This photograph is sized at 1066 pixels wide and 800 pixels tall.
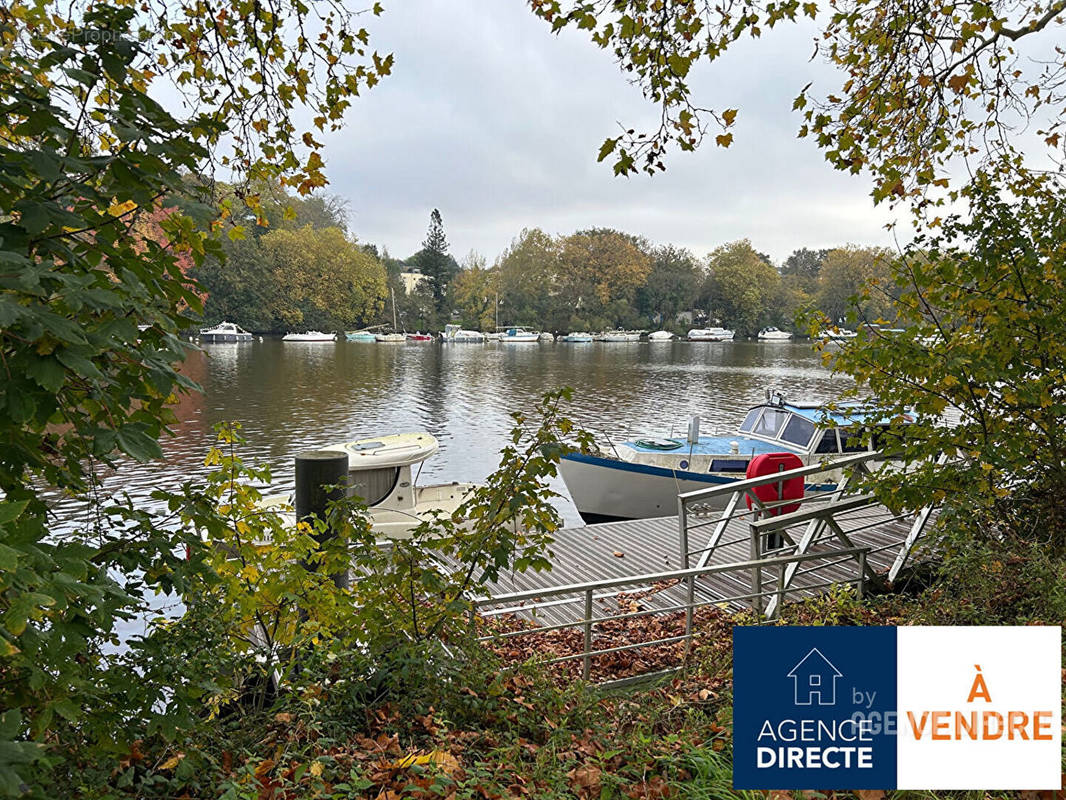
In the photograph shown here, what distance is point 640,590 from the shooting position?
6.88 metres

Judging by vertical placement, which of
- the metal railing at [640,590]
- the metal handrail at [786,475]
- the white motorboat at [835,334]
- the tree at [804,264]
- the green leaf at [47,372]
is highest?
the tree at [804,264]

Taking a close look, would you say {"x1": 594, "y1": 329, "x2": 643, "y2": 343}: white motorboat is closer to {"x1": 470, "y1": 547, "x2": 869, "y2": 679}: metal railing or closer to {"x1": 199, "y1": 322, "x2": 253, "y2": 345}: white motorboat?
{"x1": 199, "y1": 322, "x2": 253, "y2": 345}: white motorboat

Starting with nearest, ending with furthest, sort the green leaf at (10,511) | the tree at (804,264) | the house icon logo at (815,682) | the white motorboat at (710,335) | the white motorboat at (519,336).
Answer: the green leaf at (10,511) → the house icon logo at (815,682) → the white motorboat at (519,336) → the white motorboat at (710,335) → the tree at (804,264)

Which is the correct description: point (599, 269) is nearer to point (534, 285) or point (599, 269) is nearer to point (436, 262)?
point (534, 285)

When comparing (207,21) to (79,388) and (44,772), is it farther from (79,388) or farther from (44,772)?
(44,772)

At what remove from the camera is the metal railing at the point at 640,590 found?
517cm

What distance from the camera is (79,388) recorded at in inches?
81.3

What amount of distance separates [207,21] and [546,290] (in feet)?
326

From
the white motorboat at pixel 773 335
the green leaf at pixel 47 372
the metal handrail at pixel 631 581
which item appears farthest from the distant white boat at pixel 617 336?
the green leaf at pixel 47 372

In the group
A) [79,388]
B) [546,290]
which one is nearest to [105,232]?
[79,388]

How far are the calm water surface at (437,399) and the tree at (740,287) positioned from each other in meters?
46.9

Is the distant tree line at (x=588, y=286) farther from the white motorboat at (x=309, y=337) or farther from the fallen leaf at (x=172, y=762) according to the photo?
the fallen leaf at (x=172, y=762)

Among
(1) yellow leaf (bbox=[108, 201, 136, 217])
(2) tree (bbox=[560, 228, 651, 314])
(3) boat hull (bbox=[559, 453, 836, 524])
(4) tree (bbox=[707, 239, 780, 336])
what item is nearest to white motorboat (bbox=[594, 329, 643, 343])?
(2) tree (bbox=[560, 228, 651, 314])

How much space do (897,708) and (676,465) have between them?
11.1 metres
